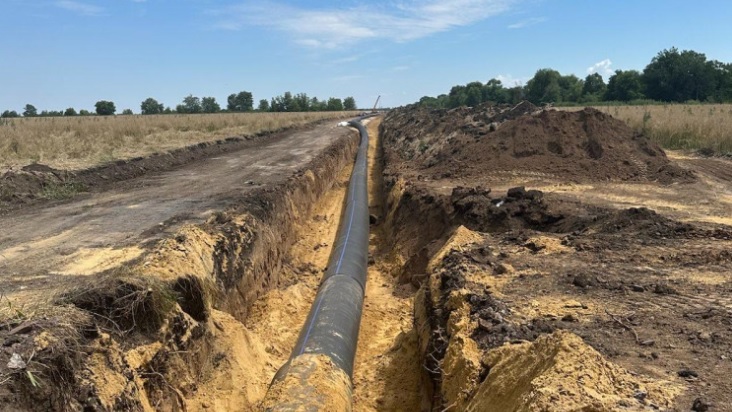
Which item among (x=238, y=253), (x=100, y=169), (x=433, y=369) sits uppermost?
(x=100, y=169)

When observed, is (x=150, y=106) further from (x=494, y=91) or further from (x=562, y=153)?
(x=562, y=153)

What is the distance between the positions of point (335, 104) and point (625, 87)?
63200 millimetres

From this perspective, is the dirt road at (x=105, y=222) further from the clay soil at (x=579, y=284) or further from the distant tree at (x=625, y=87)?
the distant tree at (x=625, y=87)

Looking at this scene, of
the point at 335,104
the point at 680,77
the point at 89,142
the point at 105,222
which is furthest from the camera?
the point at 335,104

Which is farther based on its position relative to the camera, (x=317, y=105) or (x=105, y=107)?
(x=317, y=105)

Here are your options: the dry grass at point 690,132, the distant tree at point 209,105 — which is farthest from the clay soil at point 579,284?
the distant tree at point 209,105

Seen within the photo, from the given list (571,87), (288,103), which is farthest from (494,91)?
(288,103)

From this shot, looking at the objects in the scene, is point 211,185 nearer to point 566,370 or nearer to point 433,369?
point 433,369

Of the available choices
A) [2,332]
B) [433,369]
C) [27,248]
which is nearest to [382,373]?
[433,369]

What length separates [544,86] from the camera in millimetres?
66062

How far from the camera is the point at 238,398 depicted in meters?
5.25

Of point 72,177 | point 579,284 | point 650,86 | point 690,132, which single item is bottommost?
point 579,284

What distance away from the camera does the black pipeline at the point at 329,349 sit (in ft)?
14.3

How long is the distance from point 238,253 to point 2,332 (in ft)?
12.3
